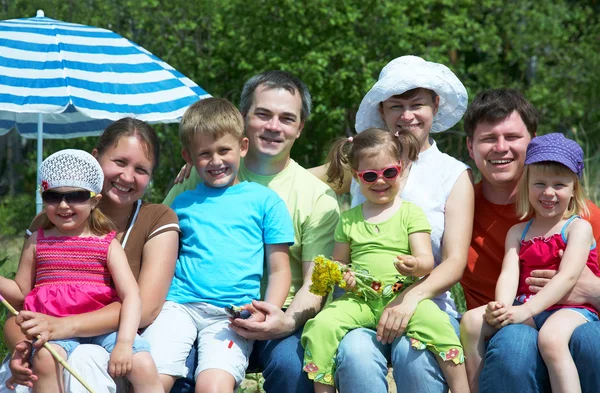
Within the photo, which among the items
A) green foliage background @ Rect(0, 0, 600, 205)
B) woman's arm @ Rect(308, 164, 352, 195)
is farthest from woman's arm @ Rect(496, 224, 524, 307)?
green foliage background @ Rect(0, 0, 600, 205)

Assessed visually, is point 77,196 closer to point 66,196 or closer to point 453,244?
point 66,196

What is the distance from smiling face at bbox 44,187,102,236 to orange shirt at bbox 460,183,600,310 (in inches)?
71.3

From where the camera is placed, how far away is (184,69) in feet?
37.6

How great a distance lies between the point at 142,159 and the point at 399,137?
4.02 ft

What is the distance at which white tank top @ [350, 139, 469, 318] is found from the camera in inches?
162

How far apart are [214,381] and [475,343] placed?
113 centimetres

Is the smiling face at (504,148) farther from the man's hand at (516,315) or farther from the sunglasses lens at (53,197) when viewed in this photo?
the sunglasses lens at (53,197)

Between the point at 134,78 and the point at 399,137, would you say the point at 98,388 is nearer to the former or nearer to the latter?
the point at 399,137

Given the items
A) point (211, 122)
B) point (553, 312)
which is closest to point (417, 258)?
point (553, 312)

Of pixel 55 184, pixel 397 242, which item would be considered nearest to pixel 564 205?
pixel 397 242

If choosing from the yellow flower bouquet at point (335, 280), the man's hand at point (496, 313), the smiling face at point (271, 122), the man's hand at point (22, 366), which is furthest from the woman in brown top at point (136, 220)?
the man's hand at point (496, 313)

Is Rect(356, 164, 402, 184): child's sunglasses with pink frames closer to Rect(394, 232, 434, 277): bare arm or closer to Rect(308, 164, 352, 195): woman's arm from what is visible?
Rect(394, 232, 434, 277): bare arm

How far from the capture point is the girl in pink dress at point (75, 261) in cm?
363

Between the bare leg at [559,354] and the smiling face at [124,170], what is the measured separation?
6.30 ft
